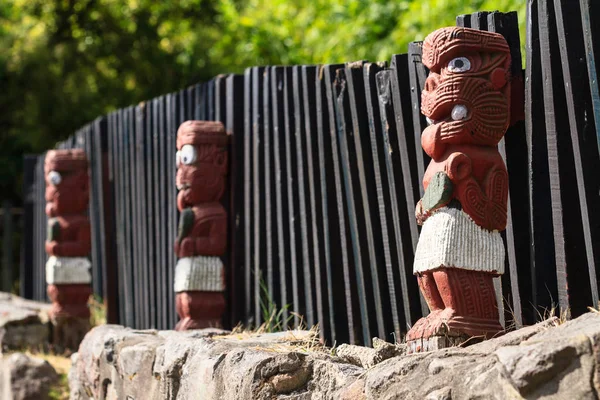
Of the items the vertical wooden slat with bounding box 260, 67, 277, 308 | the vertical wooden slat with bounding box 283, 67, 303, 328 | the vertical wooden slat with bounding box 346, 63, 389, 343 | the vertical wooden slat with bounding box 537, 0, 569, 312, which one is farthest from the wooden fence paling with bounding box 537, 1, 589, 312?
the vertical wooden slat with bounding box 260, 67, 277, 308

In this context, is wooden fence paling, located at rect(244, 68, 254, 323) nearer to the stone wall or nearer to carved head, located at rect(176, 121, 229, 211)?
carved head, located at rect(176, 121, 229, 211)

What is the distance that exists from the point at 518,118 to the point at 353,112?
1373 millimetres

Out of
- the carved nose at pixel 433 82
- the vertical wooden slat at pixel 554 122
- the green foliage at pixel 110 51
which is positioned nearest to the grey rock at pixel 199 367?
the vertical wooden slat at pixel 554 122

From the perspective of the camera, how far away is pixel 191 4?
19281mm

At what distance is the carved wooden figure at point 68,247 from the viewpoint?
956cm

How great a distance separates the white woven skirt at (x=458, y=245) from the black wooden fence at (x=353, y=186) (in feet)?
0.75

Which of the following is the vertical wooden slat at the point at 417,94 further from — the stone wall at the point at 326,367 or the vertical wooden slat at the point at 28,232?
the vertical wooden slat at the point at 28,232

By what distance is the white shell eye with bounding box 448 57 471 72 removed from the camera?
432 centimetres

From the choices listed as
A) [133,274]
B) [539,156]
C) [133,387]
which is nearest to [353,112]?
[539,156]

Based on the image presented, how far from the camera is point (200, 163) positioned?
711 centimetres

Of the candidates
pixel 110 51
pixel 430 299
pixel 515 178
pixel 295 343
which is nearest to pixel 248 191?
pixel 295 343

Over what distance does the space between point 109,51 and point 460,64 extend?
14633mm

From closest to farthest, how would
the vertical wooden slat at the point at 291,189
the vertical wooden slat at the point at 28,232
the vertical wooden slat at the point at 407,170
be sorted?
the vertical wooden slat at the point at 407,170
the vertical wooden slat at the point at 291,189
the vertical wooden slat at the point at 28,232

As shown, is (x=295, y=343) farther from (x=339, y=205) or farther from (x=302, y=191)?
(x=302, y=191)
